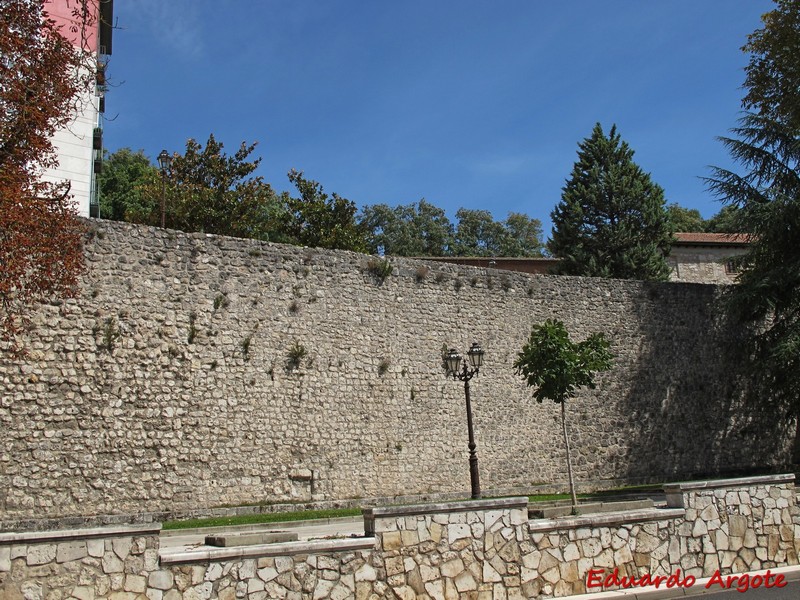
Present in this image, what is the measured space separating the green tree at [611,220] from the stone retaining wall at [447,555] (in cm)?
2503

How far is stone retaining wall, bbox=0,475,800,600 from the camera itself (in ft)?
21.6

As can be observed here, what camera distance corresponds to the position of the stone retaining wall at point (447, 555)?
6.59 m

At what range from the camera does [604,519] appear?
8.77m

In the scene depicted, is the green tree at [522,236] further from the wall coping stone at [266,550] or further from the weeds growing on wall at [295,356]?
the wall coping stone at [266,550]

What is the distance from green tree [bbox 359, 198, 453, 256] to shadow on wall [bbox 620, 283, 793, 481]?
38.3m

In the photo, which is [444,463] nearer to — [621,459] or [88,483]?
[621,459]

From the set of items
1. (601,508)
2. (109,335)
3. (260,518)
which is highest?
(109,335)

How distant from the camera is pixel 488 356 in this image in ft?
68.7

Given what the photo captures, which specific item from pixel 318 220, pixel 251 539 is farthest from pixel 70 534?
pixel 318 220

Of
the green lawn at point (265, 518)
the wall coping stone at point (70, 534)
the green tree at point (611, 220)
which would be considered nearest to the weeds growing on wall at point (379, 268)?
the green lawn at point (265, 518)

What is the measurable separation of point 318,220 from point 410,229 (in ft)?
102

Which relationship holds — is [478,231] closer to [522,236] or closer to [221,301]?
[522,236]

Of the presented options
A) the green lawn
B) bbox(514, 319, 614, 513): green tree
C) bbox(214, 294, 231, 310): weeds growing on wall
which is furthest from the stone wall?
bbox(514, 319, 614, 513): green tree

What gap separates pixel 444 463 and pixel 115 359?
8.44 metres
